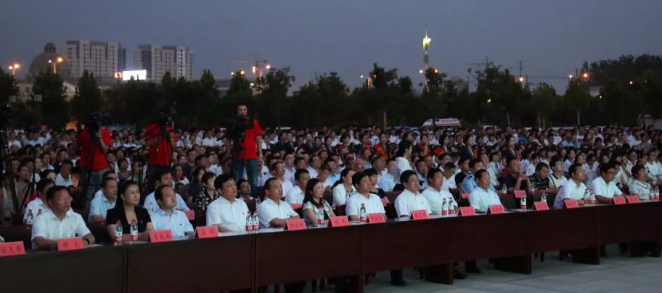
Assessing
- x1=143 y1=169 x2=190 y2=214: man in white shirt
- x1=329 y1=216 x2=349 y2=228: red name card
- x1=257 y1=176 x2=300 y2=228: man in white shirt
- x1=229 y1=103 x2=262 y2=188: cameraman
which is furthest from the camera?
x1=229 y1=103 x2=262 y2=188: cameraman

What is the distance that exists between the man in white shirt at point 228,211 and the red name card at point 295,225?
68 cm

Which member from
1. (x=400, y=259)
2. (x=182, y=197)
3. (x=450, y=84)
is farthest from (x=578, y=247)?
(x=450, y=84)

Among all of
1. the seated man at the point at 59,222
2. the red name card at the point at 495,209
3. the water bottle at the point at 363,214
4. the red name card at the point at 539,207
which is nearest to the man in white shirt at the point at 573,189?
the red name card at the point at 539,207

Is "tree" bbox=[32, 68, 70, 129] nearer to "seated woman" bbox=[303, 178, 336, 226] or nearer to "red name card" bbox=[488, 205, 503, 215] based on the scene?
"seated woman" bbox=[303, 178, 336, 226]

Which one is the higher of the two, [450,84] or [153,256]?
[450,84]

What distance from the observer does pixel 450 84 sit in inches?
2199

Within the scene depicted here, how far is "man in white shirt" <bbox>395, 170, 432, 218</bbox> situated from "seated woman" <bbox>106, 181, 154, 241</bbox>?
10.3 ft

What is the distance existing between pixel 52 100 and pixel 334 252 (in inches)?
1352

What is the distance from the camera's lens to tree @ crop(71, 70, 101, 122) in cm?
4328

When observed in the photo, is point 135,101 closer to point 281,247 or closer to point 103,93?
point 103,93

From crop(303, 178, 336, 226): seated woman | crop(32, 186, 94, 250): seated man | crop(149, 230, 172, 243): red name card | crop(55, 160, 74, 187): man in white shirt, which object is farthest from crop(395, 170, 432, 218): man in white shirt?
crop(55, 160, 74, 187): man in white shirt

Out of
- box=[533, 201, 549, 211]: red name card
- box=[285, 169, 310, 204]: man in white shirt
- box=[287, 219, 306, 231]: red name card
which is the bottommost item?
box=[287, 219, 306, 231]: red name card

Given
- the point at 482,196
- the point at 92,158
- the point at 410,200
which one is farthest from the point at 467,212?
the point at 92,158

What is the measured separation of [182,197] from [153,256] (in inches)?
191
